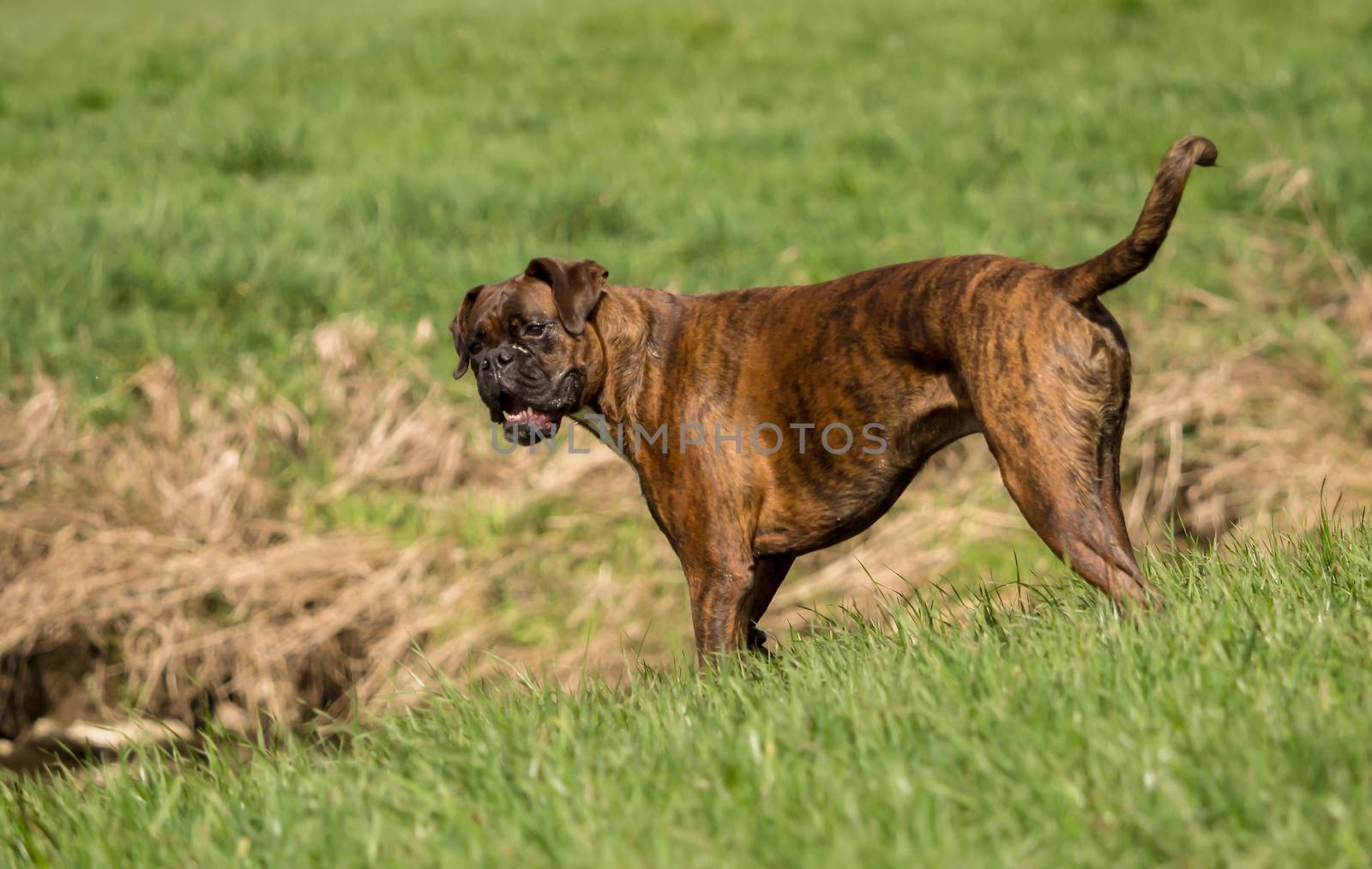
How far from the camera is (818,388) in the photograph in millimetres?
4355

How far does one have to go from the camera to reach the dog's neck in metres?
4.57

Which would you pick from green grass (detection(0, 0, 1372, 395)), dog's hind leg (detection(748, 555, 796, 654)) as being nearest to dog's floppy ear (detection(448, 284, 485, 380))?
dog's hind leg (detection(748, 555, 796, 654))

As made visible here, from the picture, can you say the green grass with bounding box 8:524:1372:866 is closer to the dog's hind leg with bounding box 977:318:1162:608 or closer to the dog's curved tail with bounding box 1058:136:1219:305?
the dog's hind leg with bounding box 977:318:1162:608

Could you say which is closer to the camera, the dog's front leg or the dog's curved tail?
the dog's curved tail

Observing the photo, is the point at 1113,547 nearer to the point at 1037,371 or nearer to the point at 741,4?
the point at 1037,371

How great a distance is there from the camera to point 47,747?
7.09m

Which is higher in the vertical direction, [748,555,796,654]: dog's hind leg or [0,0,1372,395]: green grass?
[0,0,1372,395]: green grass

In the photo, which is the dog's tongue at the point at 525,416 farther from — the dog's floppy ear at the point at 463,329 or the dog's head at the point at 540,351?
the dog's floppy ear at the point at 463,329

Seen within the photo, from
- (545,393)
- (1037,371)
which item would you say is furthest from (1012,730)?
(545,393)

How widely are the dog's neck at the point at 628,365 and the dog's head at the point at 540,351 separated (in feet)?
0.15

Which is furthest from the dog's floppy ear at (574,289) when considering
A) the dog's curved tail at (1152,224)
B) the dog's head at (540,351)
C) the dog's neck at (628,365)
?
the dog's curved tail at (1152,224)

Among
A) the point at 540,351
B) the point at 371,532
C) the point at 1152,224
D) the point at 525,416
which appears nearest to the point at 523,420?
the point at 525,416

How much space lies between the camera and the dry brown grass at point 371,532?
7.16m

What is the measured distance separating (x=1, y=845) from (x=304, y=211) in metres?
6.87
